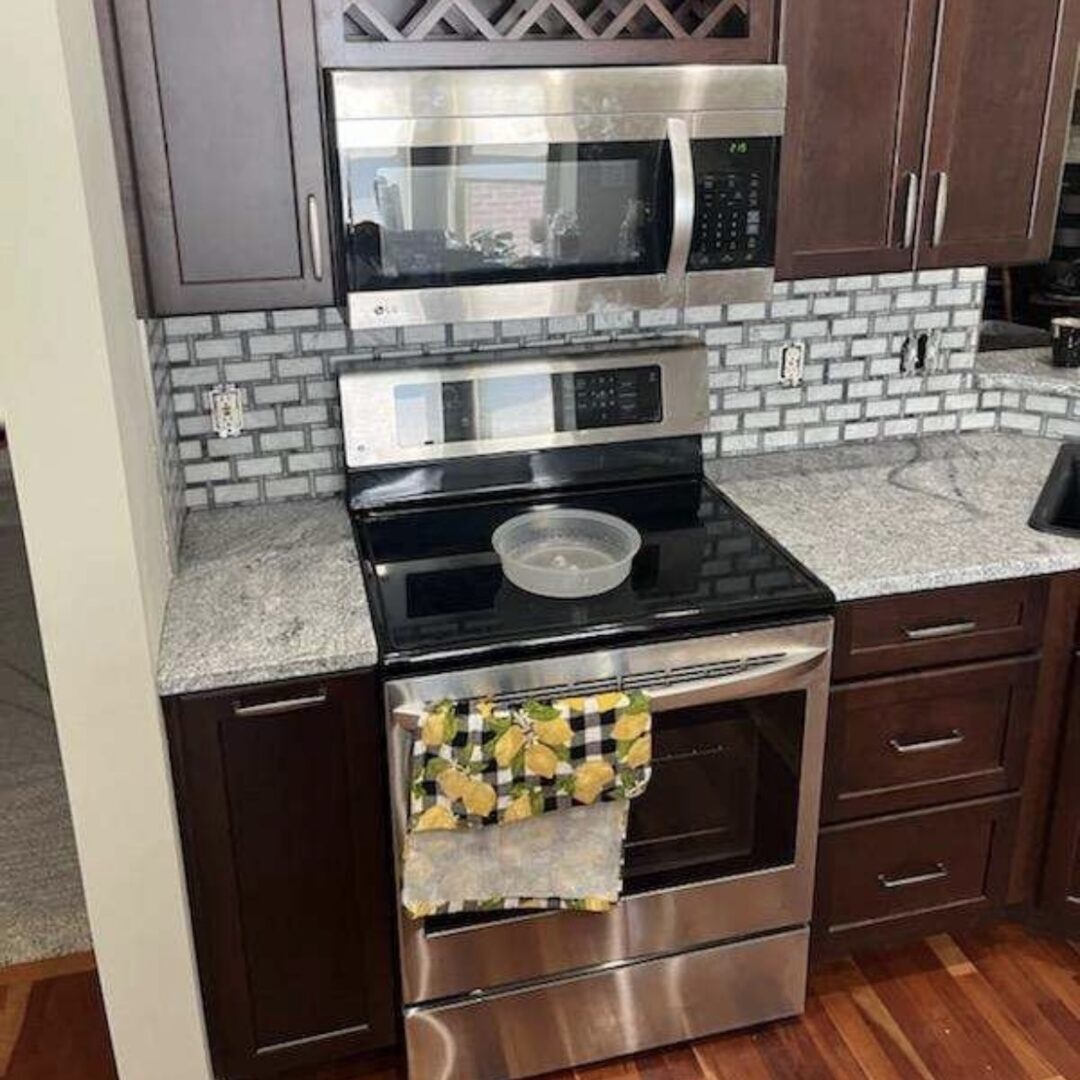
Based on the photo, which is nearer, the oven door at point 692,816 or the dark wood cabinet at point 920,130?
the oven door at point 692,816

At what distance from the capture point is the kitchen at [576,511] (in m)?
1.72

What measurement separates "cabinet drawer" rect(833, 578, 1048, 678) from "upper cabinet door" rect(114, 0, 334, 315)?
104 centimetres

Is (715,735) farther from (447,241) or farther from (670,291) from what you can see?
(447,241)

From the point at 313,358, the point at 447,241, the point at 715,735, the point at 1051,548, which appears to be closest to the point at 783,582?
the point at 715,735

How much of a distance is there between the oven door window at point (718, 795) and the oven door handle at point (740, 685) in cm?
3

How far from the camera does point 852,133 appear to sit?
78.3 inches

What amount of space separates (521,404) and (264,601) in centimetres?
66

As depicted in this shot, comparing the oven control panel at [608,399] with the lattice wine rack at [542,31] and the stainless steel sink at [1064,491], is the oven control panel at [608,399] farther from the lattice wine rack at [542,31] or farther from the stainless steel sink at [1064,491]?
the stainless steel sink at [1064,491]

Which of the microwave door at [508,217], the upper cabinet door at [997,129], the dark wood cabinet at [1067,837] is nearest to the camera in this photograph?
the microwave door at [508,217]

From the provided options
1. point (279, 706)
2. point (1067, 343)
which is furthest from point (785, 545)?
point (1067, 343)

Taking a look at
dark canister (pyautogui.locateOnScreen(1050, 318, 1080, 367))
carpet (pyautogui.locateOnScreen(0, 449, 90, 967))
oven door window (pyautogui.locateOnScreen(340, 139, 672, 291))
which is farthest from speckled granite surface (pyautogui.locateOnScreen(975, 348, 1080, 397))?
carpet (pyautogui.locateOnScreen(0, 449, 90, 967))

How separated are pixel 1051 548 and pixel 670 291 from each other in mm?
795

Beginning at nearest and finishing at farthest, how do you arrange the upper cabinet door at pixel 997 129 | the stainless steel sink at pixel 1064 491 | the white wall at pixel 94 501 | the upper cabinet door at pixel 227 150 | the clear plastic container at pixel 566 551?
the white wall at pixel 94 501, the upper cabinet door at pixel 227 150, the clear plastic container at pixel 566 551, the upper cabinet door at pixel 997 129, the stainless steel sink at pixel 1064 491

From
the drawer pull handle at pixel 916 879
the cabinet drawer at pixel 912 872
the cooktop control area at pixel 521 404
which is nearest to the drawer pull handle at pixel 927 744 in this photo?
the cabinet drawer at pixel 912 872
